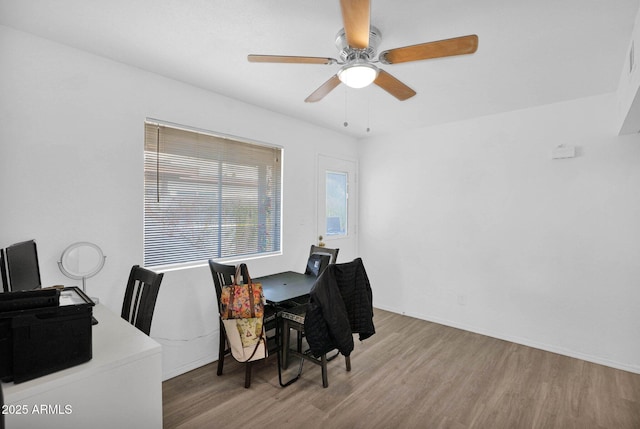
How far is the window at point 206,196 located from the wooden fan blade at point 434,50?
6.06ft

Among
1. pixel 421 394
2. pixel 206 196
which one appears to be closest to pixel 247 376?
pixel 421 394

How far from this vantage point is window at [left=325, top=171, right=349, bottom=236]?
4.21 metres

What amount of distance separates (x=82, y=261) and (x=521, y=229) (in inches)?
154

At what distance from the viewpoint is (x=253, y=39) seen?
1982 millimetres

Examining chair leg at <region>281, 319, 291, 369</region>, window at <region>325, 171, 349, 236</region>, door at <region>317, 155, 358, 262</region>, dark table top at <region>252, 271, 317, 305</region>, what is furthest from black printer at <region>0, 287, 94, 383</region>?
window at <region>325, 171, 349, 236</region>

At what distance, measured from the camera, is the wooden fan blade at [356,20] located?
1261 mm

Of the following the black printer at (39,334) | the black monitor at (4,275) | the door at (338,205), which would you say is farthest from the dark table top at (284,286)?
the black monitor at (4,275)

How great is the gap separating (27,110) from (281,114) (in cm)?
214

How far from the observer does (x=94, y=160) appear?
2189 mm

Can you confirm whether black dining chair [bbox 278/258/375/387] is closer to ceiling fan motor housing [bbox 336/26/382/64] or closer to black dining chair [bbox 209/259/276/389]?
black dining chair [bbox 209/259/276/389]

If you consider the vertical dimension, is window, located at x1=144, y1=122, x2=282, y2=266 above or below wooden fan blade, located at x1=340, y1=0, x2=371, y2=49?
below

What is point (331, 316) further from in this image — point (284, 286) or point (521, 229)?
point (521, 229)

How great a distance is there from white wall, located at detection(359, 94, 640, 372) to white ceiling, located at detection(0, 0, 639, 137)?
56 centimetres

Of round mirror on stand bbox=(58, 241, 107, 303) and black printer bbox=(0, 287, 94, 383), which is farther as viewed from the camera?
round mirror on stand bbox=(58, 241, 107, 303)
